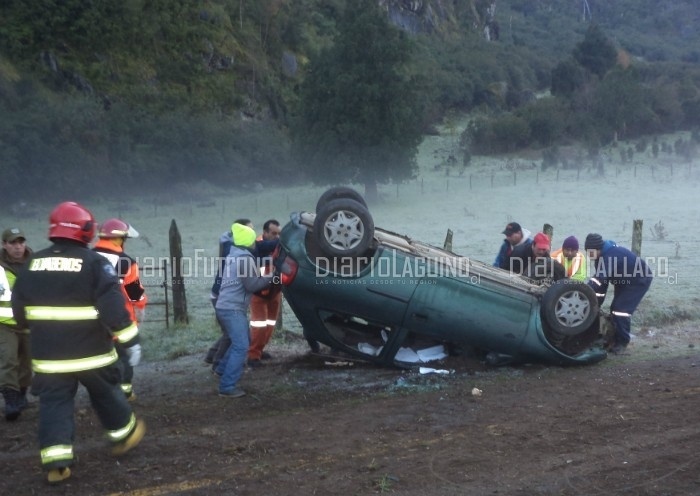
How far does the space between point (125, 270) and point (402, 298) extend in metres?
2.42

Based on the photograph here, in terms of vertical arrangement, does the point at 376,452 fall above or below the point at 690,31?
below

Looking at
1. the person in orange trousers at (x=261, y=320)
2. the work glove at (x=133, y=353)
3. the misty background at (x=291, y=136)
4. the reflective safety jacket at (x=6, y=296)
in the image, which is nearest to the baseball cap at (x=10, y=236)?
the reflective safety jacket at (x=6, y=296)

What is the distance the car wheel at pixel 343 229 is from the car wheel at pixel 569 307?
1825 mm

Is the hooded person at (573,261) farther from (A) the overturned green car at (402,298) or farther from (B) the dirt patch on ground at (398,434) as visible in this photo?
(A) the overturned green car at (402,298)

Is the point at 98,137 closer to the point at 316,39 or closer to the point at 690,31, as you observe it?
the point at 316,39

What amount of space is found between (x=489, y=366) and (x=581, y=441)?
2.37m

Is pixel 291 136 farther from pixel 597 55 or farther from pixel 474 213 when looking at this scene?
pixel 597 55

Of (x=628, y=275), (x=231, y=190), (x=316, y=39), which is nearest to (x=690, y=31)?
(x=316, y=39)

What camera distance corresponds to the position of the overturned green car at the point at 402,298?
24.9 feet

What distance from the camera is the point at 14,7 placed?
32.8m

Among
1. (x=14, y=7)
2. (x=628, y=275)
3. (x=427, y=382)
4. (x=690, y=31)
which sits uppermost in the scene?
(x=690, y=31)

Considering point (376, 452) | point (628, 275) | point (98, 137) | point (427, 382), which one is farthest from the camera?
point (98, 137)

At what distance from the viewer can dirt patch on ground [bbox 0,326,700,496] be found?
5.20 meters

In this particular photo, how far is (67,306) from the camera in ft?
17.3
